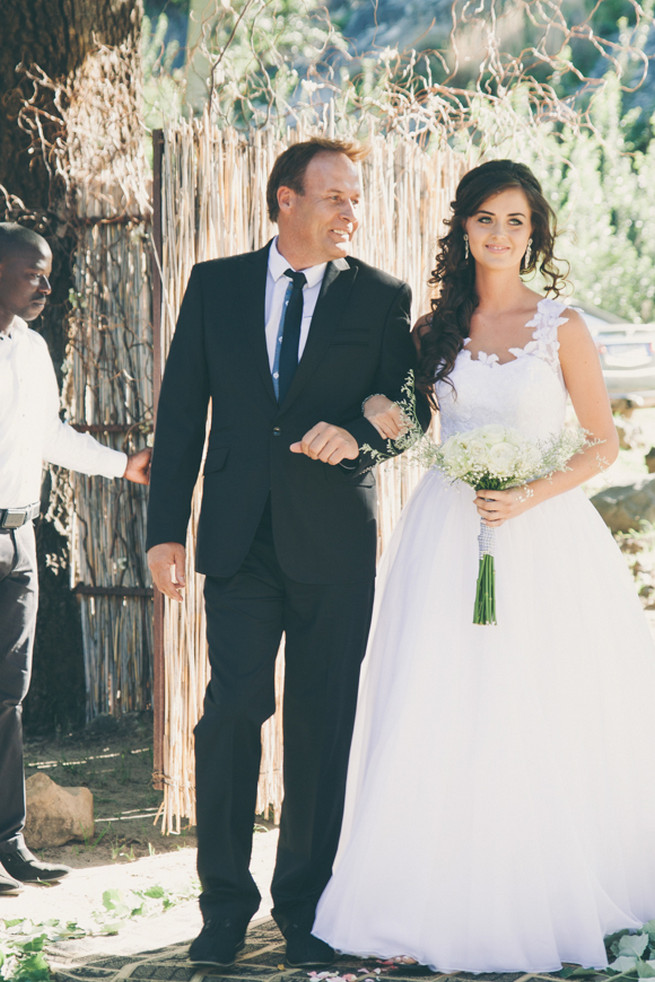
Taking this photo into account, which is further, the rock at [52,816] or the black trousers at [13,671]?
the rock at [52,816]

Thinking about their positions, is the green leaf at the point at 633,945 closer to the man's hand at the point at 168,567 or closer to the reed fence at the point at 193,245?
the man's hand at the point at 168,567

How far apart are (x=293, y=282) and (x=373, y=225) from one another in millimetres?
1393

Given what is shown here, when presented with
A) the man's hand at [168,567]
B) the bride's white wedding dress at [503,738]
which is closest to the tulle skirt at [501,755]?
the bride's white wedding dress at [503,738]

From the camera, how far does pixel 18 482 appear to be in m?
3.49

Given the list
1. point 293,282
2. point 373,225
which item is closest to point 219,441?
point 293,282

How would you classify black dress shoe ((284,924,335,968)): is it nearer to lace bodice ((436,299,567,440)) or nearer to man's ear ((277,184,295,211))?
lace bodice ((436,299,567,440))

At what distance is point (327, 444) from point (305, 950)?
1.32m

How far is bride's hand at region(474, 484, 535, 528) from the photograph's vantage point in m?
2.92

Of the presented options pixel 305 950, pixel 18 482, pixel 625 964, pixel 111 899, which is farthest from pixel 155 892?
pixel 625 964

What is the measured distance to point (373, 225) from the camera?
171 inches

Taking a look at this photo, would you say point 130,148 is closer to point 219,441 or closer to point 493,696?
point 219,441

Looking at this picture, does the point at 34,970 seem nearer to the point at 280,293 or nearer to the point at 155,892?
the point at 155,892

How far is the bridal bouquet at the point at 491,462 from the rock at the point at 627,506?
21.1 ft

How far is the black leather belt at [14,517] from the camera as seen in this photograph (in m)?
3.46
